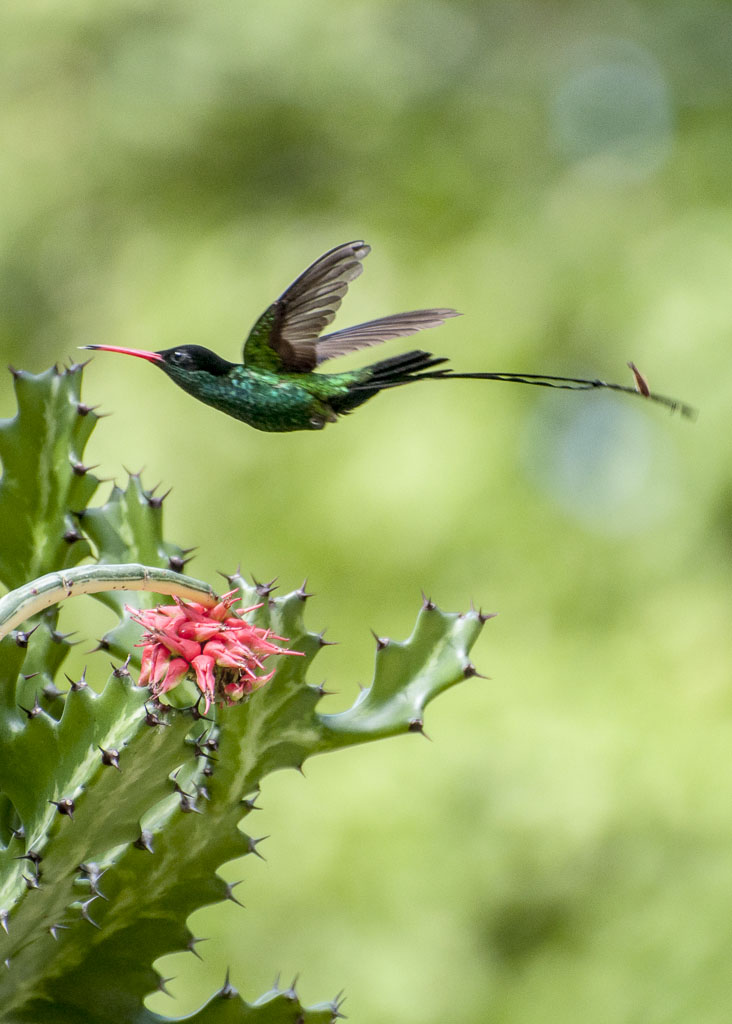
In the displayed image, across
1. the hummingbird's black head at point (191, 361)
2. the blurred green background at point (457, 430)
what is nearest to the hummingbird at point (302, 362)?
the hummingbird's black head at point (191, 361)

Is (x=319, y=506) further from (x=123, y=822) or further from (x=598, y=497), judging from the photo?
(x=123, y=822)

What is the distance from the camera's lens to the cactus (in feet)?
3.33

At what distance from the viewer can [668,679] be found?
423 cm

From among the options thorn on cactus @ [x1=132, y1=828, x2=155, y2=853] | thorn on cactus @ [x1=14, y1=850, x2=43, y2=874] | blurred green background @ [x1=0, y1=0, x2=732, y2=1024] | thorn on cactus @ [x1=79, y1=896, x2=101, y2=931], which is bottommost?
thorn on cactus @ [x1=79, y1=896, x2=101, y2=931]

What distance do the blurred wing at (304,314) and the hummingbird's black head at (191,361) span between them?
6 cm

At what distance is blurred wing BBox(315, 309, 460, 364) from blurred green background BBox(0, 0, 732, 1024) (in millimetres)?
2997

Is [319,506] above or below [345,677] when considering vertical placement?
above

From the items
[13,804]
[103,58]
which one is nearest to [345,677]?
[103,58]

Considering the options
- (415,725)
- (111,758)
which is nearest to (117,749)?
(111,758)

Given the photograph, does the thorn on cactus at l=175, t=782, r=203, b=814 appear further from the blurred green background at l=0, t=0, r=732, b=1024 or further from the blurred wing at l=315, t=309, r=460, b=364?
the blurred green background at l=0, t=0, r=732, b=1024

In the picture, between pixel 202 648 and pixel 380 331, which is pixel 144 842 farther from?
pixel 380 331

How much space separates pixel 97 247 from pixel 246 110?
2.91ft

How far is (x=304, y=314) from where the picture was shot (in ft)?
3.26

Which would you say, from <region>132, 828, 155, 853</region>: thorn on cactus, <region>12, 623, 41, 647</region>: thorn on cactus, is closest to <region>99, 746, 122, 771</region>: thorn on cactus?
<region>132, 828, 155, 853</region>: thorn on cactus
